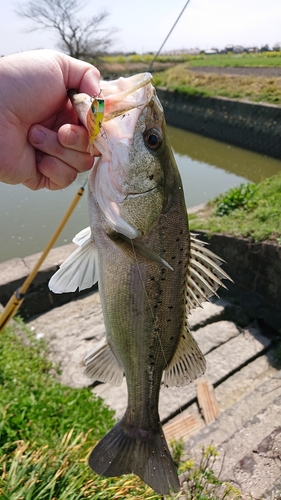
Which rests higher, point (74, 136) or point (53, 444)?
point (74, 136)

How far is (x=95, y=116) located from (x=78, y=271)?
809 millimetres

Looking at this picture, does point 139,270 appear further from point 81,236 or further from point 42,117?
point 42,117

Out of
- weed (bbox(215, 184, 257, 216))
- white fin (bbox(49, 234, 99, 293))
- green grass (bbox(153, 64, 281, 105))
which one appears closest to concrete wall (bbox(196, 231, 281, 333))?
weed (bbox(215, 184, 257, 216))

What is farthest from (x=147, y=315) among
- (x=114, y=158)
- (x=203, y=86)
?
(x=203, y=86)

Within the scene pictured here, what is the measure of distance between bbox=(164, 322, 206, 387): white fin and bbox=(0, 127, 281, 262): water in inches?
249

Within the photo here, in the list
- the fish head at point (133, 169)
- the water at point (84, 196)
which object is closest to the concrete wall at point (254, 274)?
A: the fish head at point (133, 169)

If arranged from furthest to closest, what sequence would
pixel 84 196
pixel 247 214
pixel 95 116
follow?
pixel 84 196 → pixel 247 214 → pixel 95 116

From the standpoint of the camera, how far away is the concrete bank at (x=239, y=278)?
4625 mm

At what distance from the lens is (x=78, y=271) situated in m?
1.92

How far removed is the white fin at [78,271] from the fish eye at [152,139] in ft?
1.86

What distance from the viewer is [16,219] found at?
30.6ft

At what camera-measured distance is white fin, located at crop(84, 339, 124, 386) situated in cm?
206

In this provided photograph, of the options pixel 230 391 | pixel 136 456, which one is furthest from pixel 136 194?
pixel 230 391

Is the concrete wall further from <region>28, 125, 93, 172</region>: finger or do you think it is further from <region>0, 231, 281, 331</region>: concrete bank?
<region>28, 125, 93, 172</region>: finger
